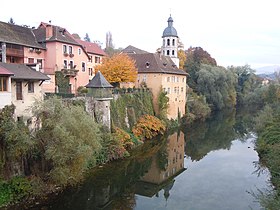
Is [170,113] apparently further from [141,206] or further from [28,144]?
[28,144]

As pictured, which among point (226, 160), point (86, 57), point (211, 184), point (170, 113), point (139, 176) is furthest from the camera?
point (170, 113)

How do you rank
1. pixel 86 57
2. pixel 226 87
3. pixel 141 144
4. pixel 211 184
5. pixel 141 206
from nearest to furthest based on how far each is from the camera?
pixel 141 206
pixel 211 184
pixel 141 144
pixel 86 57
pixel 226 87

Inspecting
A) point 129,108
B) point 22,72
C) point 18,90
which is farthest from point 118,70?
point 18,90

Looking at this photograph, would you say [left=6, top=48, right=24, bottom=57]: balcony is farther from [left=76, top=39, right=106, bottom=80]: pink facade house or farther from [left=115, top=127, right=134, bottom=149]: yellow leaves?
[left=115, top=127, right=134, bottom=149]: yellow leaves

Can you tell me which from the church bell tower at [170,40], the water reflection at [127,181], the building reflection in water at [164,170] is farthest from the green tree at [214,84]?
the water reflection at [127,181]

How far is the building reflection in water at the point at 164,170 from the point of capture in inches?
830

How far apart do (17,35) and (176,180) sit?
75.1 ft

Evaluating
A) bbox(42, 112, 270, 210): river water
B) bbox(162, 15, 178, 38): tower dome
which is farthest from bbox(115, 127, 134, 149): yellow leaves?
bbox(162, 15, 178, 38): tower dome

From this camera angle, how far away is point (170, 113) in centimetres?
4409

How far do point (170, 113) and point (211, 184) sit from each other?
2323cm

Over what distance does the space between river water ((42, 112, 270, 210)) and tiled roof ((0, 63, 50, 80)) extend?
8.30m

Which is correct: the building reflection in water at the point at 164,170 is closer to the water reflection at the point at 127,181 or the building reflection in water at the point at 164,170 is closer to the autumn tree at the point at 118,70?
the water reflection at the point at 127,181

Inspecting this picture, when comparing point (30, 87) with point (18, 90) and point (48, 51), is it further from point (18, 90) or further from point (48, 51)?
point (48, 51)

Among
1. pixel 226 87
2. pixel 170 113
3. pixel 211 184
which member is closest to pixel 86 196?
pixel 211 184
